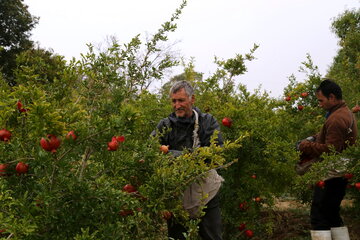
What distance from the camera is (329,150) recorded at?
3.48 m

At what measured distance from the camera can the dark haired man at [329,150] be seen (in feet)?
11.3

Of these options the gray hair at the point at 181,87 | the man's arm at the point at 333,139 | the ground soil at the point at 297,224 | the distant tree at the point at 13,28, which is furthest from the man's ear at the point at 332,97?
the distant tree at the point at 13,28

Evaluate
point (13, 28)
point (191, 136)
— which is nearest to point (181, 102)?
point (191, 136)

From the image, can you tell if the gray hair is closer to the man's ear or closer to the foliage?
the foliage

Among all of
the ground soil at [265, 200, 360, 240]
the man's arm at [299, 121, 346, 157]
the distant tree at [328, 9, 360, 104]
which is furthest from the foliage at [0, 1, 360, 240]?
the distant tree at [328, 9, 360, 104]

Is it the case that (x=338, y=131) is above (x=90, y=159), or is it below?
above

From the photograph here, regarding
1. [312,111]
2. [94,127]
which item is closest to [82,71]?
[94,127]

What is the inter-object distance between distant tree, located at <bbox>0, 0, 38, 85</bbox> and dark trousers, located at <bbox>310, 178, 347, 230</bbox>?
50.5 feet

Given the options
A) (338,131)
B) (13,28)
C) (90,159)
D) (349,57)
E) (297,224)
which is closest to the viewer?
(90,159)

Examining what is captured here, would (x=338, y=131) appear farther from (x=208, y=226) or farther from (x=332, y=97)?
(x=208, y=226)

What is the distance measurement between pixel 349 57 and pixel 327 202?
9430 mm

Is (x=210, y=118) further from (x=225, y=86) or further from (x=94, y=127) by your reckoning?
(x=225, y=86)

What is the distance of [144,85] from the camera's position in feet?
8.86

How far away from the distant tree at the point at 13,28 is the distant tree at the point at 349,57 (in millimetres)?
12364
